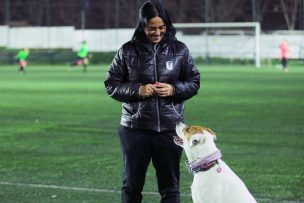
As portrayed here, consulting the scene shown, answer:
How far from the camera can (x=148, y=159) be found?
22.1 feet

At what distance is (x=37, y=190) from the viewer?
926cm

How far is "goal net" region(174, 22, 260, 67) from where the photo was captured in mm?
54906

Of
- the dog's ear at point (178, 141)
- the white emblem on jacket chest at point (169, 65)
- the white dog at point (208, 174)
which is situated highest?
the white emblem on jacket chest at point (169, 65)

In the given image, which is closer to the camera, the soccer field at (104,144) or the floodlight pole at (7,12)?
the soccer field at (104,144)

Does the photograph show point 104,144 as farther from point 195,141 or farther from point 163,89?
point 195,141

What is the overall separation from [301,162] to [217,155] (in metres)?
5.56

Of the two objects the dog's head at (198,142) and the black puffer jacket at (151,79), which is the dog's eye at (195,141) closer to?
the dog's head at (198,142)

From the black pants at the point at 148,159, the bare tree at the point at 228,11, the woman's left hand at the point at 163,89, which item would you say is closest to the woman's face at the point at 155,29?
the woman's left hand at the point at 163,89

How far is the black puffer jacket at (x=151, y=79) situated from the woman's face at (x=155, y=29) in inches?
3.1

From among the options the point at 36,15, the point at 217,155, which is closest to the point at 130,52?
the point at 217,155

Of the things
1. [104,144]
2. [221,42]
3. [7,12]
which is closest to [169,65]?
[104,144]

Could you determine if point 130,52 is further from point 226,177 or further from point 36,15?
point 36,15

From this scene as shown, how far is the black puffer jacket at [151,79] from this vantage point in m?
6.41

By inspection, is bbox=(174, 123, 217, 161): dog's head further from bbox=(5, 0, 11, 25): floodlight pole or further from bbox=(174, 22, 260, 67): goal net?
bbox=(5, 0, 11, 25): floodlight pole
